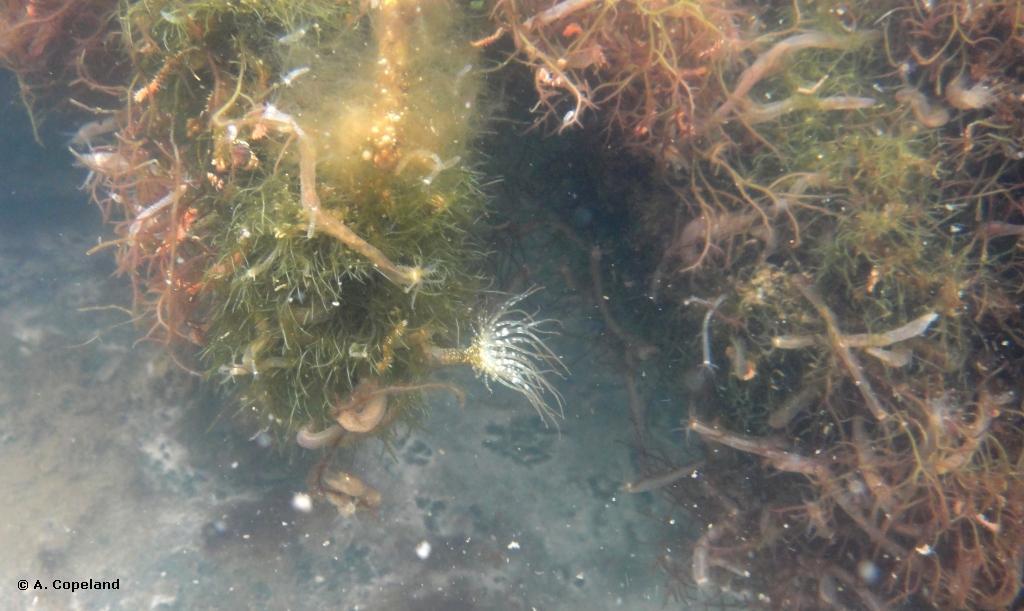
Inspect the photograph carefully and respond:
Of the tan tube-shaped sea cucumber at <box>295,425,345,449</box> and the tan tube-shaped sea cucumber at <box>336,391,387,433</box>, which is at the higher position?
the tan tube-shaped sea cucumber at <box>336,391,387,433</box>

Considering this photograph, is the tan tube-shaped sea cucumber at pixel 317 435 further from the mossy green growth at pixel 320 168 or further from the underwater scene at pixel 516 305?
the mossy green growth at pixel 320 168

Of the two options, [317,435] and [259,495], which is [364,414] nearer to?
[317,435]

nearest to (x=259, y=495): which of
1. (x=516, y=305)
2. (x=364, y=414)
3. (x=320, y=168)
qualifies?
(x=364, y=414)

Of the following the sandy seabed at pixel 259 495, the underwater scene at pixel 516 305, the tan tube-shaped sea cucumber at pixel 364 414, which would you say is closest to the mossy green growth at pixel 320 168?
the underwater scene at pixel 516 305

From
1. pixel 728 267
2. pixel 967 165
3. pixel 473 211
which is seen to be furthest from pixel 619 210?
pixel 967 165

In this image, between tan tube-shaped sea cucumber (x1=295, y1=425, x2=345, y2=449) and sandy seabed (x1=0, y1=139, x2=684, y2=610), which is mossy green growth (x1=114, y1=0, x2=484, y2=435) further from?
sandy seabed (x1=0, y1=139, x2=684, y2=610)

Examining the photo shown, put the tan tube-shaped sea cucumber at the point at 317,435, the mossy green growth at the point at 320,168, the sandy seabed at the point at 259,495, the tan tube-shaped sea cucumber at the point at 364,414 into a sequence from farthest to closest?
1. the sandy seabed at the point at 259,495
2. the tan tube-shaped sea cucumber at the point at 317,435
3. the tan tube-shaped sea cucumber at the point at 364,414
4. the mossy green growth at the point at 320,168

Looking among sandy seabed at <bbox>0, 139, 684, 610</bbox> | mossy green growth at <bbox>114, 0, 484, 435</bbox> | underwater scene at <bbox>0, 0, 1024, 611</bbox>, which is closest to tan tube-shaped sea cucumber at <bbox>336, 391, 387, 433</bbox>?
underwater scene at <bbox>0, 0, 1024, 611</bbox>

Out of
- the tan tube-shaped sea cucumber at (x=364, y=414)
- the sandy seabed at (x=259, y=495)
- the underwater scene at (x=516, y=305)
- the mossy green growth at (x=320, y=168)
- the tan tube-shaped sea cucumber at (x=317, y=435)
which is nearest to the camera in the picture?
the mossy green growth at (x=320, y=168)
